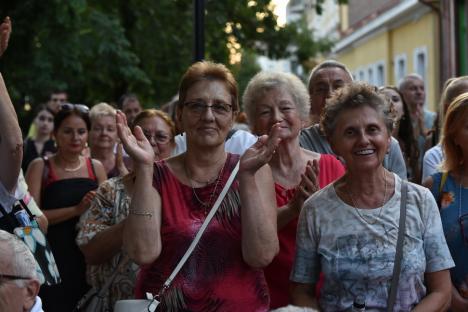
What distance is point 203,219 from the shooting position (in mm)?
4715

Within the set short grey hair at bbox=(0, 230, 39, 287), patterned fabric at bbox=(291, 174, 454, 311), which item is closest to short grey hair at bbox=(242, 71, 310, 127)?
patterned fabric at bbox=(291, 174, 454, 311)

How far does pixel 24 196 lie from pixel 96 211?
652 millimetres

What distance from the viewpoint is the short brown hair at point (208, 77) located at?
494cm

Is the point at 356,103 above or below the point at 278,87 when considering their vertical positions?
below

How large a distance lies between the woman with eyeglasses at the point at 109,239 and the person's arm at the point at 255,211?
84 cm

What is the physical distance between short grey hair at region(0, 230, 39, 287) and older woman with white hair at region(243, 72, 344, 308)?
1720 mm

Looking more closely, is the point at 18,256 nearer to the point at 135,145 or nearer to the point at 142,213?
the point at 142,213

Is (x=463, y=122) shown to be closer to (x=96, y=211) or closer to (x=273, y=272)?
(x=273, y=272)

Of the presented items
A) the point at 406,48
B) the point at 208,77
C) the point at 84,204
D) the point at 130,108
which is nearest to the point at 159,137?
the point at 84,204

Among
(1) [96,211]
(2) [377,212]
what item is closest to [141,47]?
(1) [96,211]

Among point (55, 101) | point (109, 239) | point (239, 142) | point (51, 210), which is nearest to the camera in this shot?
point (109, 239)

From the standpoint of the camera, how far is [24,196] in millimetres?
5316

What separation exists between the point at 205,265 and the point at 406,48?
28774mm

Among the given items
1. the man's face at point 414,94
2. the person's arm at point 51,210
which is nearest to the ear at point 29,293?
the person's arm at point 51,210
